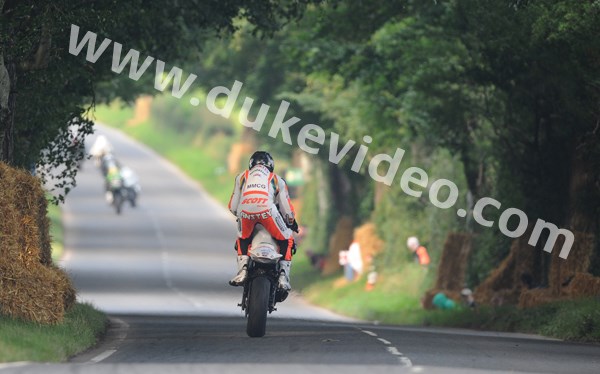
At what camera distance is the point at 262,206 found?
774 inches

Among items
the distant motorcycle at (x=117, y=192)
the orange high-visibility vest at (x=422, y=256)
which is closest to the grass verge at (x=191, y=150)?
the distant motorcycle at (x=117, y=192)

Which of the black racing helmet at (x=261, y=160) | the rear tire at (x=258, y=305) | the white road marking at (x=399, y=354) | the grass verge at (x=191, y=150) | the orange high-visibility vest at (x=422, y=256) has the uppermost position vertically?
the grass verge at (x=191, y=150)

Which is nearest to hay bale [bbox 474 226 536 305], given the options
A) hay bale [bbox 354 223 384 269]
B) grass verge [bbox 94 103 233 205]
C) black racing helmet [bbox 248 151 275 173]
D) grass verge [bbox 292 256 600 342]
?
grass verge [bbox 292 256 600 342]

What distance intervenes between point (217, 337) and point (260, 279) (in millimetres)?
1249

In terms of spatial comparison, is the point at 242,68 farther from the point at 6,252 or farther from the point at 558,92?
the point at 6,252

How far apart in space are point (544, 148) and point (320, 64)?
9.14 metres

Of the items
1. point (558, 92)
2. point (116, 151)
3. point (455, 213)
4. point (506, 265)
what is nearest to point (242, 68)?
point (455, 213)

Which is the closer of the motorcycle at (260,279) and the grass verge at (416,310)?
the motorcycle at (260,279)

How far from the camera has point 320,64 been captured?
38.5 metres

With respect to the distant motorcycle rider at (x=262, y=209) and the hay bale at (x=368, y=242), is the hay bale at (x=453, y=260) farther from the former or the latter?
the distant motorcycle rider at (x=262, y=209)

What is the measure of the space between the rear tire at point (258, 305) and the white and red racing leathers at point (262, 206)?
2.15 feet

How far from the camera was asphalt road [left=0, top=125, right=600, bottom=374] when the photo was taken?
635 inches

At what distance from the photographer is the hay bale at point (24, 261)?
18.6m

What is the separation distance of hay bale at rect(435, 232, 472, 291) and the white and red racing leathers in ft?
62.1
